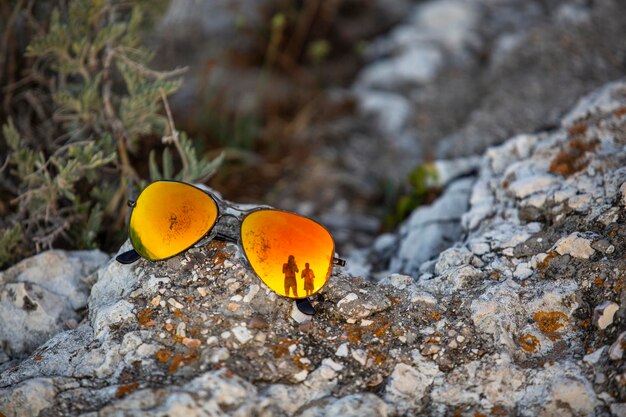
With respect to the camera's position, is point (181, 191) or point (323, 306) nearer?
point (323, 306)

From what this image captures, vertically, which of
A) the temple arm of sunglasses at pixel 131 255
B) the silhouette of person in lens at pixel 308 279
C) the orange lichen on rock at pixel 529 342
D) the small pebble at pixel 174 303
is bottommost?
the small pebble at pixel 174 303

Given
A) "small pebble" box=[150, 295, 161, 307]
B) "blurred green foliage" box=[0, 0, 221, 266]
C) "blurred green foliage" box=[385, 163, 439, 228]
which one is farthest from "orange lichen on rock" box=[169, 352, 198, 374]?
"blurred green foliage" box=[385, 163, 439, 228]

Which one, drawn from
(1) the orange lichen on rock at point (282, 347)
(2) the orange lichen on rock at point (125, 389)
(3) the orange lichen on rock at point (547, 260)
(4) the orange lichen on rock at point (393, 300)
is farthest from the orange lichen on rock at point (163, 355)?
(3) the orange lichen on rock at point (547, 260)

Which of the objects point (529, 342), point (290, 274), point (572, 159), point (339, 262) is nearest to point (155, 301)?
point (290, 274)

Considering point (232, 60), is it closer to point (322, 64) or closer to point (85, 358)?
point (322, 64)

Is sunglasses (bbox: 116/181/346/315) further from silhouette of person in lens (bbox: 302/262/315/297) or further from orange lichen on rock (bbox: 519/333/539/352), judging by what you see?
orange lichen on rock (bbox: 519/333/539/352)

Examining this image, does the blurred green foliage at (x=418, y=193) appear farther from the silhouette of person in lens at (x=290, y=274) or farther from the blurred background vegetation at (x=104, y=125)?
the silhouette of person in lens at (x=290, y=274)

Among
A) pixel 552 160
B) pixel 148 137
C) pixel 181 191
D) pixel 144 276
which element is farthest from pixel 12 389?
pixel 552 160

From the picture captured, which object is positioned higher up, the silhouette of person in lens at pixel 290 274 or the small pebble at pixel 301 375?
the silhouette of person in lens at pixel 290 274
